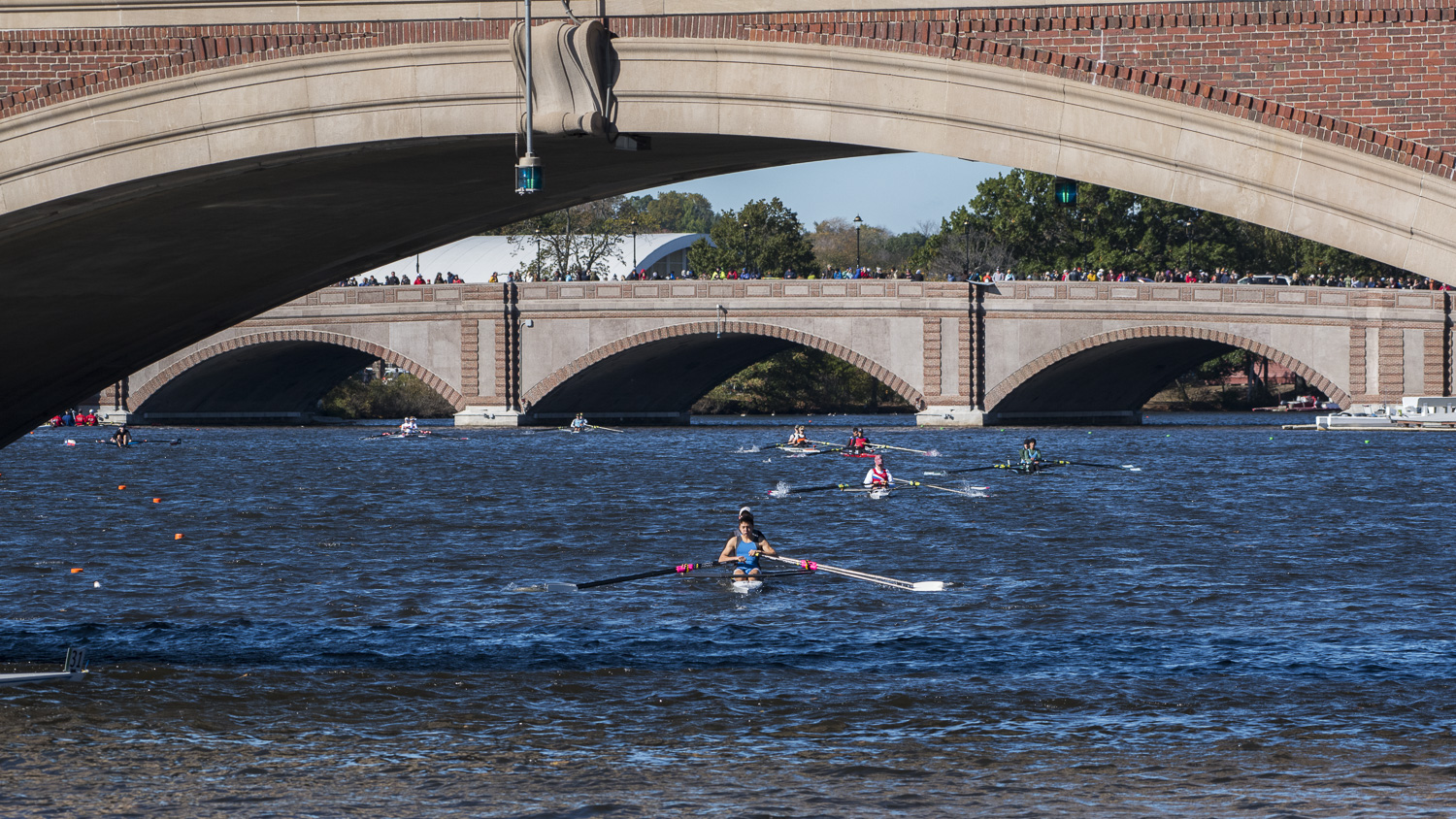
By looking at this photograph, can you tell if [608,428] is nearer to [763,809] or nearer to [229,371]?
[229,371]

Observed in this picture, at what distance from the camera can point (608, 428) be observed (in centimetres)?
7088

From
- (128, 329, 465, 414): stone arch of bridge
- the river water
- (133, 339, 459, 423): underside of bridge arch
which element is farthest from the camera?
(133, 339, 459, 423): underside of bridge arch

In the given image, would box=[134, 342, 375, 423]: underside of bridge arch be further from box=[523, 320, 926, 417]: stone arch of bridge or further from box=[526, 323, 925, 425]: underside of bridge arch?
box=[523, 320, 926, 417]: stone arch of bridge

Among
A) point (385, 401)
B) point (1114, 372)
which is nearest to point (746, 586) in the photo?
point (1114, 372)

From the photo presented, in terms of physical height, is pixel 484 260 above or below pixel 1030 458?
above

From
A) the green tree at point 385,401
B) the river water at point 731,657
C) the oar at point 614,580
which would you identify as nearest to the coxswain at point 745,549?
the river water at point 731,657

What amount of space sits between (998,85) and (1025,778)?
6.35 m

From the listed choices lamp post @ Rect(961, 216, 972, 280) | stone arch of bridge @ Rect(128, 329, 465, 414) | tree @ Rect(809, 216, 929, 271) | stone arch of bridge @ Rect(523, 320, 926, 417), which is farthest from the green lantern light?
tree @ Rect(809, 216, 929, 271)

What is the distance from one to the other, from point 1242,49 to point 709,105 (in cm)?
358

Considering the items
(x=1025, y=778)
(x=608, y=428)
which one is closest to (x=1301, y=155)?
(x=1025, y=778)

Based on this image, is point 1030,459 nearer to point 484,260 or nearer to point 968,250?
point 968,250

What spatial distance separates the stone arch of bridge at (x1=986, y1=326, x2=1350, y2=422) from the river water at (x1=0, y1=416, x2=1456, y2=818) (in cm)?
2262

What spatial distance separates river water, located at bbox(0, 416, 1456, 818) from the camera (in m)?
14.1

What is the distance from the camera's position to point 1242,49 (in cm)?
1052
